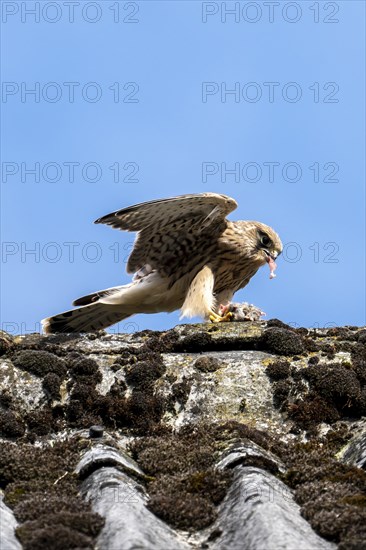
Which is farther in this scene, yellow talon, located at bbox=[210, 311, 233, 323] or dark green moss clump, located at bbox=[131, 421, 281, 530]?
yellow talon, located at bbox=[210, 311, 233, 323]

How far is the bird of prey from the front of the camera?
10.1 m

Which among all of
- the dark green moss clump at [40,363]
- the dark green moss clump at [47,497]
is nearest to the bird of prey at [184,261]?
the dark green moss clump at [40,363]

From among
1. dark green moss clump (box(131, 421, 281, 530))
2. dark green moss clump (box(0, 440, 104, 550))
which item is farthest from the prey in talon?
dark green moss clump (box(0, 440, 104, 550))

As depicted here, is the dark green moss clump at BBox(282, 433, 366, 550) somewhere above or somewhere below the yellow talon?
below

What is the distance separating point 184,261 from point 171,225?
0.49m

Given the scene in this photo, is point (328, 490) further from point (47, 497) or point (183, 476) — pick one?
point (47, 497)

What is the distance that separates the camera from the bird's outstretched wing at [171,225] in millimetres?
9883

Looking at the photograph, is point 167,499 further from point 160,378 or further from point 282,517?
point 160,378

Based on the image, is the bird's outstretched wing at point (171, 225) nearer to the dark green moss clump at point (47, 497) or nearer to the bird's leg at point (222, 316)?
the bird's leg at point (222, 316)

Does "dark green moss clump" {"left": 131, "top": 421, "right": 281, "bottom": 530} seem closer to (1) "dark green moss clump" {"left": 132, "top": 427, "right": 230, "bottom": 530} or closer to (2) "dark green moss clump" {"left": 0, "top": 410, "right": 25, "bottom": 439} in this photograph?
(1) "dark green moss clump" {"left": 132, "top": 427, "right": 230, "bottom": 530}

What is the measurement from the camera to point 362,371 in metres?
6.76

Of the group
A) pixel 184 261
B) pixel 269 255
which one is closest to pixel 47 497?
pixel 184 261

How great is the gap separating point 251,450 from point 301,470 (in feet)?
0.88

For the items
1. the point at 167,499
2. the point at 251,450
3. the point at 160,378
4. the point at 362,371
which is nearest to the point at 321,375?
the point at 362,371
